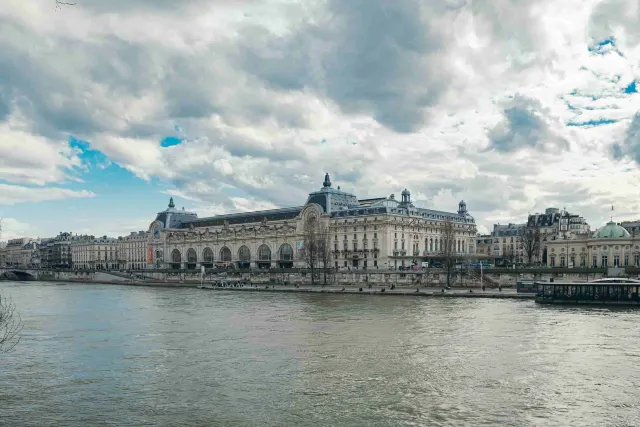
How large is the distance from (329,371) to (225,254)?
440ft

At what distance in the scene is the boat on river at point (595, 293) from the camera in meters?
64.8

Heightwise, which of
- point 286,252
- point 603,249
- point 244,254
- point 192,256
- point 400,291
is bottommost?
point 400,291

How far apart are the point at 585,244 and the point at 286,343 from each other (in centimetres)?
7997

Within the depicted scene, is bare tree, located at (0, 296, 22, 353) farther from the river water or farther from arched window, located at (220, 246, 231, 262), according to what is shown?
arched window, located at (220, 246, 231, 262)

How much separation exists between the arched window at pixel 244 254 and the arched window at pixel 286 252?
1181 cm

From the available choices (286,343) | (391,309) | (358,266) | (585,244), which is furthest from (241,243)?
(286,343)

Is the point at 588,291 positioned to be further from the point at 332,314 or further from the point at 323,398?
the point at 323,398

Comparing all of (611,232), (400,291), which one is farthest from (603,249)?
(400,291)

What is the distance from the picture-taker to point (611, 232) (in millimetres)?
100938

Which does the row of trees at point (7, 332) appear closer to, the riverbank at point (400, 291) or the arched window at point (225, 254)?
the riverbank at point (400, 291)

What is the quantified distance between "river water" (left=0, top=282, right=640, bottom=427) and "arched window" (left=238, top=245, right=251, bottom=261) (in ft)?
329

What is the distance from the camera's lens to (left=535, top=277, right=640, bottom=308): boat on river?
212 feet

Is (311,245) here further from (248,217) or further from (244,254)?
(248,217)

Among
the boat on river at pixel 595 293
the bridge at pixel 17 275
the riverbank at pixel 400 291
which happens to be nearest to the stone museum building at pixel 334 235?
the riverbank at pixel 400 291
